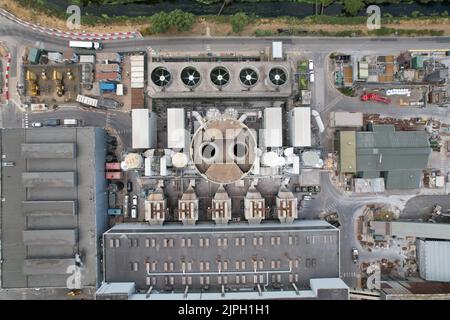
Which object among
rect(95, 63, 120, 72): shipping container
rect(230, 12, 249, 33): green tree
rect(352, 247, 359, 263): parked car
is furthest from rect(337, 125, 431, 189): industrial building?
rect(95, 63, 120, 72): shipping container

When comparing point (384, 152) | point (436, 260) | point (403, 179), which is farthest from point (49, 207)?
point (436, 260)

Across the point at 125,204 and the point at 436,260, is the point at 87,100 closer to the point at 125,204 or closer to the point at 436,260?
the point at 125,204

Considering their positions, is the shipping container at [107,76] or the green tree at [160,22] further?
the shipping container at [107,76]

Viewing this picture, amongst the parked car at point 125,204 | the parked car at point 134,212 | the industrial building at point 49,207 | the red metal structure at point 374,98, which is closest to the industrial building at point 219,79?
the red metal structure at point 374,98

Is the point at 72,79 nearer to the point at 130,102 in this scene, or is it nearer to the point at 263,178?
the point at 130,102

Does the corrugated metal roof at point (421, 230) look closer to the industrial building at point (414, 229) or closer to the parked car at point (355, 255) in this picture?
A: the industrial building at point (414, 229)

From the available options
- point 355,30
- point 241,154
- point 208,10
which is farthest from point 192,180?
point 355,30

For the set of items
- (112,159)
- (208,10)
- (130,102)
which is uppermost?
(208,10)
